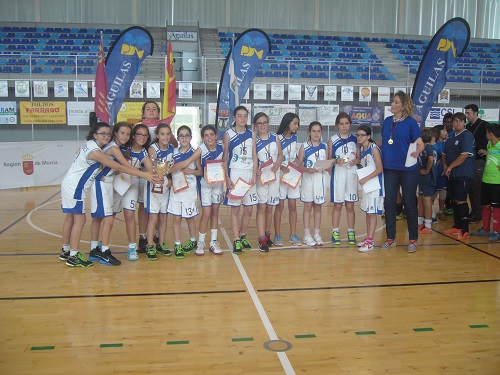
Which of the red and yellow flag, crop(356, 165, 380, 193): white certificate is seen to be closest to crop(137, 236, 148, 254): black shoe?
the red and yellow flag

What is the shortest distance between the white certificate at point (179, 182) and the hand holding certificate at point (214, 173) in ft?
0.80

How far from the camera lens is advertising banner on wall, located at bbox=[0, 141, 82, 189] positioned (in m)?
11.7

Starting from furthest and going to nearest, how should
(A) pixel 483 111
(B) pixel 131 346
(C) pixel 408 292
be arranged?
(A) pixel 483 111, (C) pixel 408 292, (B) pixel 131 346

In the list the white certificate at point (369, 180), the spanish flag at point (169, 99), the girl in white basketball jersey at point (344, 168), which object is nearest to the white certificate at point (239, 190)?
the girl in white basketball jersey at point (344, 168)

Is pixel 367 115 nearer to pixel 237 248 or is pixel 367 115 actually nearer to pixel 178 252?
pixel 237 248

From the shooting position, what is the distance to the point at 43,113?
14602 millimetres

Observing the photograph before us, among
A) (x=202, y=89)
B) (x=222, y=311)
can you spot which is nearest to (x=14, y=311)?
(x=222, y=311)

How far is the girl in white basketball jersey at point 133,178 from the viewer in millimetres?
5312

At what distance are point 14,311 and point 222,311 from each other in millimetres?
1661

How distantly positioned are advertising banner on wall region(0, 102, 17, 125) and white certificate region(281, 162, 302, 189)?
11.7m

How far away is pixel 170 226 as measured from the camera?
24.8 feet

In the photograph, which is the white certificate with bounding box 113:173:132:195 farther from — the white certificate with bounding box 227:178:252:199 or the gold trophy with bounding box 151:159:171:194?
the white certificate with bounding box 227:178:252:199

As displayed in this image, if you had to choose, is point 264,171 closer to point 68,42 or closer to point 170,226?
point 170,226

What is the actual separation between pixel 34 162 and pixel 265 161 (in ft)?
27.6
